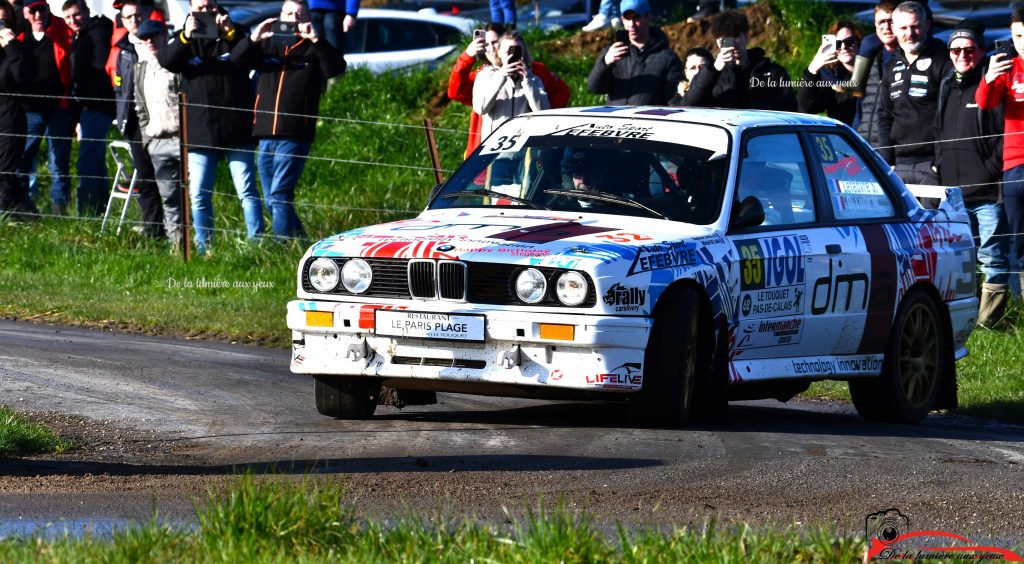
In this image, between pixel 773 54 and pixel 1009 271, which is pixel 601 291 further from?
pixel 773 54

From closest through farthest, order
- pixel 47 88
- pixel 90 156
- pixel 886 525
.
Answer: pixel 886 525, pixel 47 88, pixel 90 156

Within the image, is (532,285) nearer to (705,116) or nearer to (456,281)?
(456,281)

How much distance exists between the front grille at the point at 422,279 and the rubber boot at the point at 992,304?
601 cm

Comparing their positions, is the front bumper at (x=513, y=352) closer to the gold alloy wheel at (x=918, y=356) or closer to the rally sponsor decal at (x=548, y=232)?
the rally sponsor decal at (x=548, y=232)

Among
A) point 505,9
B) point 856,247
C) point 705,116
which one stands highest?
point 505,9

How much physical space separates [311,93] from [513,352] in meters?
7.31

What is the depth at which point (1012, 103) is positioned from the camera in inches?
496

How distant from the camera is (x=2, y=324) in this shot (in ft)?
42.0

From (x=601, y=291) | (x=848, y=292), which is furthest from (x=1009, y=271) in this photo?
(x=601, y=291)

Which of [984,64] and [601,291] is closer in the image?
[601,291]

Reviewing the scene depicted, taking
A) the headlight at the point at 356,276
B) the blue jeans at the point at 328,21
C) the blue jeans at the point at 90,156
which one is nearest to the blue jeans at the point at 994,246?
the headlight at the point at 356,276

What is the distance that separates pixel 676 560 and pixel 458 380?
10.7 ft

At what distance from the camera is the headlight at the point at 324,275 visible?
8.62 metres

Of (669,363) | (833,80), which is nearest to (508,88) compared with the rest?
(833,80)
